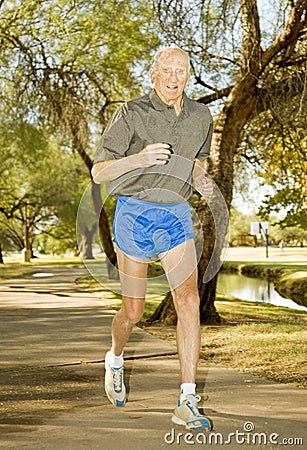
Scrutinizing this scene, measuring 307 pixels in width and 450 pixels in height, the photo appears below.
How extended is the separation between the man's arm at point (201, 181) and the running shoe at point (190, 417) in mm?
1379

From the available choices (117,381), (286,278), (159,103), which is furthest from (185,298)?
(286,278)

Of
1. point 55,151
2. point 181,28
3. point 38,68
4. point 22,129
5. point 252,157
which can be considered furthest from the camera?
point 55,151

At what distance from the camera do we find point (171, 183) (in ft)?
14.7

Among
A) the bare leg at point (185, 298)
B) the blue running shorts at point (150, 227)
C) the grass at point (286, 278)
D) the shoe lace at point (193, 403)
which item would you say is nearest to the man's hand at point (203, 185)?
the blue running shorts at point (150, 227)

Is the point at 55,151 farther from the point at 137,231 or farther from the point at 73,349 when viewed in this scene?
the point at 137,231

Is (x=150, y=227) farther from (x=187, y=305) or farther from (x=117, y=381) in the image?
(x=117, y=381)

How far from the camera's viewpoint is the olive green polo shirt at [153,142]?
14.7ft

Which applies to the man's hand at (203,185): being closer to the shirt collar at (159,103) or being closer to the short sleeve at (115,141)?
the shirt collar at (159,103)

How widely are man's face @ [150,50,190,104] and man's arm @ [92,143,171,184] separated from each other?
0.42 m

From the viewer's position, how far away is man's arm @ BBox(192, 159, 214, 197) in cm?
479

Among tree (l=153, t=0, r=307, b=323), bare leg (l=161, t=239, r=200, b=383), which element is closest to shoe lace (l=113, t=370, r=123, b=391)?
bare leg (l=161, t=239, r=200, b=383)

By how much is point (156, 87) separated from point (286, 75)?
630cm

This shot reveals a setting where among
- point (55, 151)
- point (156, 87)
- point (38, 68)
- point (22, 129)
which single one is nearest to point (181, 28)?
point (156, 87)

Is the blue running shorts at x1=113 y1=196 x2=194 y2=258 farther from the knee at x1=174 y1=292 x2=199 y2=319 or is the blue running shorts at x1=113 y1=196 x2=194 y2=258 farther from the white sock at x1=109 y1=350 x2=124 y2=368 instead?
the white sock at x1=109 y1=350 x2=124 y2=368
